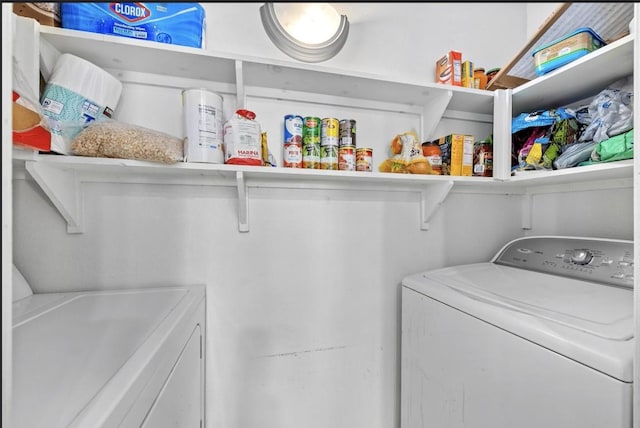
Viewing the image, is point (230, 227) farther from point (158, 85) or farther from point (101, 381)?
point (101, 381)

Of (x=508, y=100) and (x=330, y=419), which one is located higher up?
(x=508, y=100)

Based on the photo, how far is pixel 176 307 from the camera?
3.13ft

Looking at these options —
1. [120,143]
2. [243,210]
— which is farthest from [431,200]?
[120,143]

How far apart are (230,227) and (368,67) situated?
1095 millimetres

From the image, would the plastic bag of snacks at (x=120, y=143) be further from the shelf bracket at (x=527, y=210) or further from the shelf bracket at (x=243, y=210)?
the shelf bracket at (x=527, y=210)

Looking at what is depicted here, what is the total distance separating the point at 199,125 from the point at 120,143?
0.26 metres

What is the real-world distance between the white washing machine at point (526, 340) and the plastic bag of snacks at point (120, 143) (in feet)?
3.77

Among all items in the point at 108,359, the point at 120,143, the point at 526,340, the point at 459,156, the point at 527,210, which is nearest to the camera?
the point at 108,359

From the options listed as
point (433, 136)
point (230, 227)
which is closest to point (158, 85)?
point (230, 227)

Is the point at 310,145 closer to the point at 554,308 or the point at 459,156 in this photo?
the point at 459,156

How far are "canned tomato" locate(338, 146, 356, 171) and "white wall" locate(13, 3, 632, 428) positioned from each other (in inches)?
8.3

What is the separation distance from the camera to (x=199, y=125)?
1023 millimetres

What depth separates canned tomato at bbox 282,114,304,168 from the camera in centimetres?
119

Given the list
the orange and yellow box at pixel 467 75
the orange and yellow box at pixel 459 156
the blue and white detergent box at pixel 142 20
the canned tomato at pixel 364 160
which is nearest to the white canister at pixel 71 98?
the blue and white detergent box at pixel 142 20
